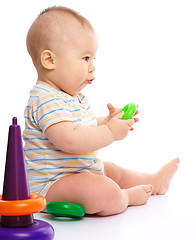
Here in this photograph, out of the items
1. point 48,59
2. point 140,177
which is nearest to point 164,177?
point 140,177

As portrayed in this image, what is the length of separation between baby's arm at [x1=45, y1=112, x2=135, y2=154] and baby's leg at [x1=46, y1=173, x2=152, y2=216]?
88mm

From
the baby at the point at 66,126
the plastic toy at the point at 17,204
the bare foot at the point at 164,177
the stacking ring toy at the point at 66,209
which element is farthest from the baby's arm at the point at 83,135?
the bare foot at the point at 164,177

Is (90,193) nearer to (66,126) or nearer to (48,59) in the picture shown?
(66,126)

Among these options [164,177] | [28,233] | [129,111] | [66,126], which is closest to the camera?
[28,233]

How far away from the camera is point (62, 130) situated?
4.21 feet

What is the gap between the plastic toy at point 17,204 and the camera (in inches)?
39.1

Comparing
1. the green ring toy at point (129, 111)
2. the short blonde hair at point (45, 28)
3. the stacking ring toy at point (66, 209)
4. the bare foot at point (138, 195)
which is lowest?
the bare foot at point (138, 195)

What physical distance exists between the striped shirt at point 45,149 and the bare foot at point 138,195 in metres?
0.17

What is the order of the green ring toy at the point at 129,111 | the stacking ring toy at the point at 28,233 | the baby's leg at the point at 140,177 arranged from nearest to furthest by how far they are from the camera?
the stacking ring toy at the point at 28,233
the green ring toy at the point at 129,111
the baby's leg at the point at 140,177

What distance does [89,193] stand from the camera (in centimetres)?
132

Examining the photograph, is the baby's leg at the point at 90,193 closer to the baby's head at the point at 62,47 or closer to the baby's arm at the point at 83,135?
the baby's arm at the point at 83,135

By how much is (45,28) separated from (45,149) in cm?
35

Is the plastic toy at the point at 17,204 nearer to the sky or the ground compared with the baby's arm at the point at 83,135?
nearer to the ground

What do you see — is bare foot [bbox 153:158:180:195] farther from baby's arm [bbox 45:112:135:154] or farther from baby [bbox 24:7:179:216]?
baby's arm [bbox 45:112:135:154]
